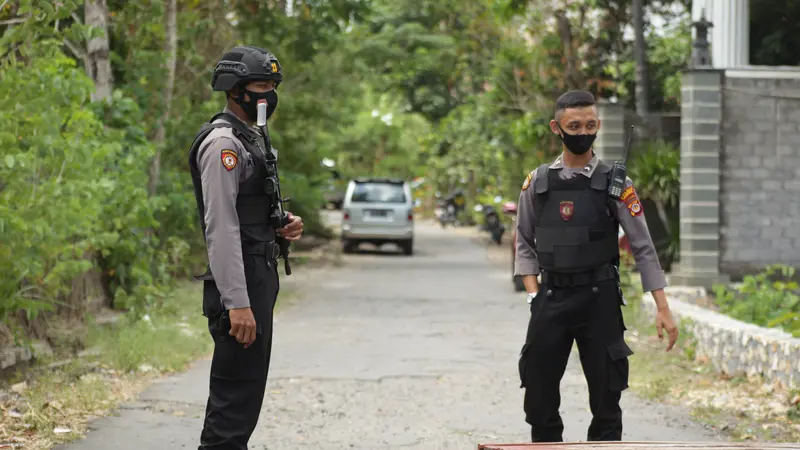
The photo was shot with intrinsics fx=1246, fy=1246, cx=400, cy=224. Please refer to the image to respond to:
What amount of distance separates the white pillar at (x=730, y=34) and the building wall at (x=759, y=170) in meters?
0.81

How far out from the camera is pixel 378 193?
28703 mm

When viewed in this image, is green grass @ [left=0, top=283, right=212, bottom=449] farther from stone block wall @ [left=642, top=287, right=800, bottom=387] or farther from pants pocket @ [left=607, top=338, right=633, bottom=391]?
stone block wall @ [left=642, top=287, right=800, bottom=387]

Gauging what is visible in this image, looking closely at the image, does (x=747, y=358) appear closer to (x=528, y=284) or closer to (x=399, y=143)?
(x=528, y=284)

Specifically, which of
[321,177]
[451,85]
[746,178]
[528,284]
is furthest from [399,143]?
[528,284]

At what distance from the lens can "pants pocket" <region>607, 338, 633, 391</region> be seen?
5.74 meters

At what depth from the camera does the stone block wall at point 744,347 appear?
28.8 ft

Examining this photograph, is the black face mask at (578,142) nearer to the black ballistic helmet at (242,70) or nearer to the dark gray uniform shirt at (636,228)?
the dark gray uniform shirt at (636,228)

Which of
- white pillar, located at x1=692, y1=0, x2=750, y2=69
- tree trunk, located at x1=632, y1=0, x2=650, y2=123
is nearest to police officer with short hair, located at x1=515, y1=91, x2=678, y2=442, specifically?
white pillar, located at x1=692, y1=0, x2=750, y2=69

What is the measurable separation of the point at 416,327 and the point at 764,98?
237 inches

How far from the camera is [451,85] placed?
40875 millimetres

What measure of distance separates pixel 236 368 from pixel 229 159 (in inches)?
32.6

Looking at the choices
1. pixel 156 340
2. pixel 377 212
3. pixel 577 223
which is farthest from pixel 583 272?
pixel 377 212

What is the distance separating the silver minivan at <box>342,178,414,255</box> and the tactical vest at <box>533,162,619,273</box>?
2212cm

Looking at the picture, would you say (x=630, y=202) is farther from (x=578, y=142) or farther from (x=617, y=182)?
(x=578, y=142)
